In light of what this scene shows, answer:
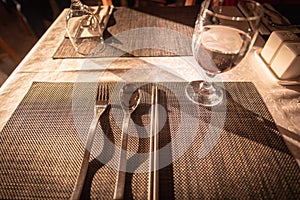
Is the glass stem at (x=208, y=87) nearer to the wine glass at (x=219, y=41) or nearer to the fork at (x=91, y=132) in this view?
the wine glass at (x=219, y=41)

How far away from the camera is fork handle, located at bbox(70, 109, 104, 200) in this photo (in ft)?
0.93

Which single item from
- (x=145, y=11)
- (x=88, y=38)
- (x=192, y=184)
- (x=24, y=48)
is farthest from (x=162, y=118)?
(x=24, y=48)

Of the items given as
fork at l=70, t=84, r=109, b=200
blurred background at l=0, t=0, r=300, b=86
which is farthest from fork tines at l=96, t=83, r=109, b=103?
blurred background at l=0, t=0, r=300, b=86

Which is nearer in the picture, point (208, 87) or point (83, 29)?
point (208, 87)

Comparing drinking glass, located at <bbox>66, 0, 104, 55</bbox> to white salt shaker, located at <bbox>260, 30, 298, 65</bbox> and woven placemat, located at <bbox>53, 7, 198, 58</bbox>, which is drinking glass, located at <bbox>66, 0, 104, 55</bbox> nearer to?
woven placemat, located at <bbox>53, 7, 198, 58</bbox>

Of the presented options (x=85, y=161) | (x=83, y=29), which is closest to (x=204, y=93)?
(x=85, y=161)

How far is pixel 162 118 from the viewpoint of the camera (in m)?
0.39

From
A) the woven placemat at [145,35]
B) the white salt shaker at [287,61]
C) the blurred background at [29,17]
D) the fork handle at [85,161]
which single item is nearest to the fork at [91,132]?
the fork handle at [85,161]

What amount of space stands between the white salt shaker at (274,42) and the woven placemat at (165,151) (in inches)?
4.2

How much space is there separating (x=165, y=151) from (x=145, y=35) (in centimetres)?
44

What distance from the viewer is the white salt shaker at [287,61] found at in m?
0.40

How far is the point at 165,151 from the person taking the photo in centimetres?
34

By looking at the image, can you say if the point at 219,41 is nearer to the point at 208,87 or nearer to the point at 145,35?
the point at 208,87

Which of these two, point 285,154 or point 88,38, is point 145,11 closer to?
point 88,38
